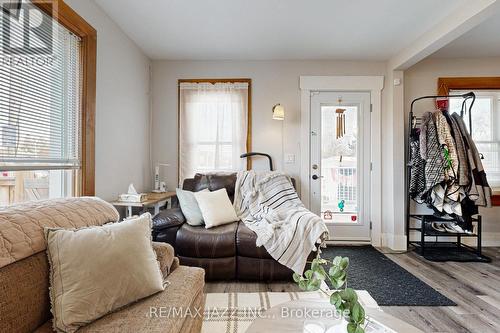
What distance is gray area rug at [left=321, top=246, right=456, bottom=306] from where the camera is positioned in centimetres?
214

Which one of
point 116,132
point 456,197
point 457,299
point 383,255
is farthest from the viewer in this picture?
point 383,255

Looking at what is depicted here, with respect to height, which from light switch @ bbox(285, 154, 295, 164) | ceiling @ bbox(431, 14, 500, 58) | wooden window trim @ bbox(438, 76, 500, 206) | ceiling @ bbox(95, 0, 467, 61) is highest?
ceiling @ bbox(431, 14, 500, 58)

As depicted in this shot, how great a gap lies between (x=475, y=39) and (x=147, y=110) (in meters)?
4.03

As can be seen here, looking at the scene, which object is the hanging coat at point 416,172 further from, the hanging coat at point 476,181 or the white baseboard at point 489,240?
the white baseboard at point 489,240

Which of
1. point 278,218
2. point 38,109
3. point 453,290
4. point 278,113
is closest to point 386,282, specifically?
point 453,290

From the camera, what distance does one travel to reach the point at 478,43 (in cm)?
320

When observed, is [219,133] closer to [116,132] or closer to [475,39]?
[116,132]

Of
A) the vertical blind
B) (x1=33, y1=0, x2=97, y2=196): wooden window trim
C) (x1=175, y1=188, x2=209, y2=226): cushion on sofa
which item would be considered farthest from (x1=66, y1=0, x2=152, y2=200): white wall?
(x1=175, y1=188, x2=209, y2=226): cushion on sofa

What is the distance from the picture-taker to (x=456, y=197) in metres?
2.91

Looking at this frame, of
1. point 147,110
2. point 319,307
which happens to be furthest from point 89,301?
point 147,110

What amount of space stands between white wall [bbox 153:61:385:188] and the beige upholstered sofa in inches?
97.3

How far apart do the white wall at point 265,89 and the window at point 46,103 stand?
1408 mm

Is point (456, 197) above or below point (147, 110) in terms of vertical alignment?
below

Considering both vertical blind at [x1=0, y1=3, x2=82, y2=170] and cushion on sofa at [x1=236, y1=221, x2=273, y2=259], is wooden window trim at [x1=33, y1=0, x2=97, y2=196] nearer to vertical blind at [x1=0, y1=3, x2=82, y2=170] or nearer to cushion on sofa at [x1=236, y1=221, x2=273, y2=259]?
vertical blind at [x1=0, y1=3, x2=82, y2=170]
